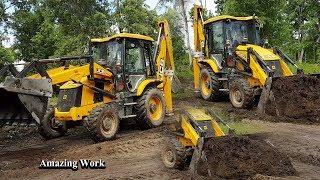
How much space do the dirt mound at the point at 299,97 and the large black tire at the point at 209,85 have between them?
3305 mm

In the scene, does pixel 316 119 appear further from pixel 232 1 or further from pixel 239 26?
pixel 232 1

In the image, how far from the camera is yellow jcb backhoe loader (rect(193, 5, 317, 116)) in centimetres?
1264

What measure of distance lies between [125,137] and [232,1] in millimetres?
13661

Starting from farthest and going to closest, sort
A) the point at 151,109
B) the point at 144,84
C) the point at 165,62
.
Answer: the point at 165,62 < the point at 151,109 < the point at 144,84

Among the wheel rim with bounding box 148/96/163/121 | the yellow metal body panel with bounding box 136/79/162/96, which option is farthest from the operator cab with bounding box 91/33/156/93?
the wheel rim with bounding box 148/96/163/121

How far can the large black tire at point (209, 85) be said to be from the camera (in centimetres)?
1482

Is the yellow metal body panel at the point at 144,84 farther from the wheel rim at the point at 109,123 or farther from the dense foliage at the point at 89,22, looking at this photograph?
the dense foliage at the point at 89,22

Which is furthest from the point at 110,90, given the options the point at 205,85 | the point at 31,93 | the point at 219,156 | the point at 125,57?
the point at 205,85

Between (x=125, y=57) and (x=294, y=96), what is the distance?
14.4 ft

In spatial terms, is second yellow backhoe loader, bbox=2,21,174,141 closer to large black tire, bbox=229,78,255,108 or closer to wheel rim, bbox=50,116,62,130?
wheel rim, bbox=50,116,62,130

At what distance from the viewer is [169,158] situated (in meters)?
7.34

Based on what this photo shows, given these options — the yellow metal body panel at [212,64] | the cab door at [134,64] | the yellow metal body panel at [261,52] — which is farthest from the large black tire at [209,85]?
the cab door at [134,64]

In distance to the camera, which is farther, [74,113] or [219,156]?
[74,113]

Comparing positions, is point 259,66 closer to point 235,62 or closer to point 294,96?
point 235,62
